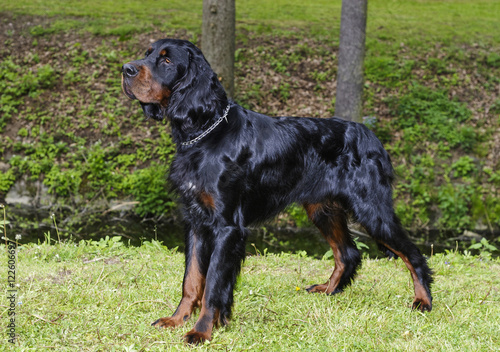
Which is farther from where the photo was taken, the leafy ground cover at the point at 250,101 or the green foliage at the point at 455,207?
the leafy ground cover at the point at 250,101

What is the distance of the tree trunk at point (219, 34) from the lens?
274 inches

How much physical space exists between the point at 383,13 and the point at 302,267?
10.6 metres

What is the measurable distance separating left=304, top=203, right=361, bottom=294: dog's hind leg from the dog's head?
1.21 meters

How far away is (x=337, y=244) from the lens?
3914 millimetres

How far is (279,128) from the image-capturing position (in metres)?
3.34

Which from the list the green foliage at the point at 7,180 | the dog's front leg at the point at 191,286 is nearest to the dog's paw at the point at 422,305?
the dog's front leg at the point at 191,286

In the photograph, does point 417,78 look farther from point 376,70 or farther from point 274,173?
point 274,173

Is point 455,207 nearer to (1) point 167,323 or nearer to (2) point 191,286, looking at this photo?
(2) point 191,286

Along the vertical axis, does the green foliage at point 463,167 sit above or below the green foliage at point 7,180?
above

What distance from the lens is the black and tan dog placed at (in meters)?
2.94

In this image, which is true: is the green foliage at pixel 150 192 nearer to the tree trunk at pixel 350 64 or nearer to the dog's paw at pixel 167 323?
the tree trunk at pixel 350 64

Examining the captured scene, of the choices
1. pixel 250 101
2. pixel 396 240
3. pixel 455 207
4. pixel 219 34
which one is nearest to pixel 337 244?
pixel 396 240

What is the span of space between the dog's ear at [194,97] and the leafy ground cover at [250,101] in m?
3.33

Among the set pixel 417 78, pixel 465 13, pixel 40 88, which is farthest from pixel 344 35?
pixel 465 13
